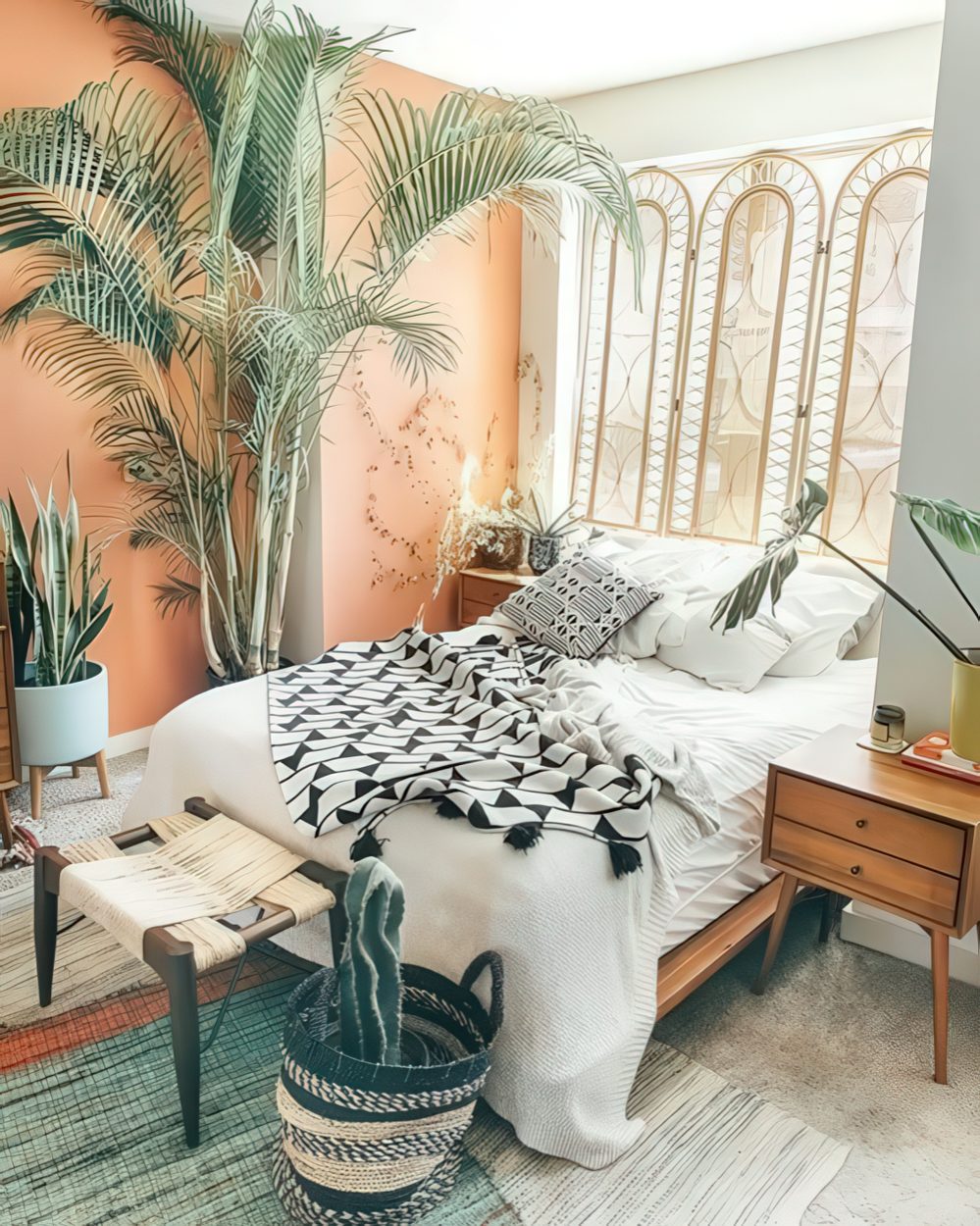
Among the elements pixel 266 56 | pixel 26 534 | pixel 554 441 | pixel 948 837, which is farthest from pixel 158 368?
pixel 948 837

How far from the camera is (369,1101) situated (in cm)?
161

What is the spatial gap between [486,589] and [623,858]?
2.47 m

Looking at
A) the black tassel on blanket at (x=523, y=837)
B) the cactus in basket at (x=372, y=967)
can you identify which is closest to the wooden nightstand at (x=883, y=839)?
the black tassel on blanket at (x=523, y=837)

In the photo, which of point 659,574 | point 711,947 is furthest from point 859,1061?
point 659,574

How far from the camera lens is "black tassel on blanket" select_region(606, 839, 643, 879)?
6.57 ft

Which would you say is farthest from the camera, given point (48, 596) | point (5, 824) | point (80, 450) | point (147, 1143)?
point (80, 450)

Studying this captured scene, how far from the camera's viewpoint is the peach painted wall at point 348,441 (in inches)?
129

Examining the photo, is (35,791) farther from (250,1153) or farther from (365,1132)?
(365,1132)

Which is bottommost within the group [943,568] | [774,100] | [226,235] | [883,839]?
[883,839]

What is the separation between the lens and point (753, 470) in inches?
154

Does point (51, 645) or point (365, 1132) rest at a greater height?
point (51, 645)

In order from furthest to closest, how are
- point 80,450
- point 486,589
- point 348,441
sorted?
1. point 486,589
2. point 348,441
3. point 80,450

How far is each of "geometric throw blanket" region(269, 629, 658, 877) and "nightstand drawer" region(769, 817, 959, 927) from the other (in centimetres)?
36

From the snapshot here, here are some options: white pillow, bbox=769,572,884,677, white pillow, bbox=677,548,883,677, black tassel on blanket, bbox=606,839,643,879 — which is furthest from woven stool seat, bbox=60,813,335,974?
white pillow, bbox=769,572,884,677
